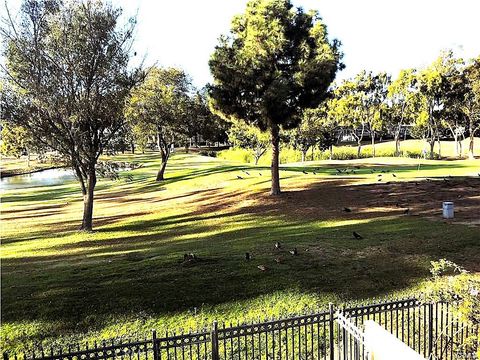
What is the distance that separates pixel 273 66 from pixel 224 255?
13.0 m

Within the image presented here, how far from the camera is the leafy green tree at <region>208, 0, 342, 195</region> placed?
22938 mm

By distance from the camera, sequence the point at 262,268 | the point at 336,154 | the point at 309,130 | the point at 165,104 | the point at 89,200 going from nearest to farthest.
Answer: the point at 262,268, the point at 89,200, the point at 165,104, the point at 309,130, the point at 336,154

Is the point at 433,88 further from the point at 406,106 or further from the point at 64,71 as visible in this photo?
the point at 64,71

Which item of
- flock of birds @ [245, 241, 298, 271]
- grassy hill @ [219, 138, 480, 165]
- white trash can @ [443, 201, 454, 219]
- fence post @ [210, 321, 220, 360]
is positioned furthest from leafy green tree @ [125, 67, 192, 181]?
fence post @ [210, 321, 220, 360]

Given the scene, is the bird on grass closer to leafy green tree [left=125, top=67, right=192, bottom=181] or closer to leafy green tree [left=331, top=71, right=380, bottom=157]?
leafy green tree [left=125, top=67, right=192, bottom=181]

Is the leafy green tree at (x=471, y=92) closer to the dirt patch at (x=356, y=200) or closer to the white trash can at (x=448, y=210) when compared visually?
the dirt patch at (x=356, y=200)

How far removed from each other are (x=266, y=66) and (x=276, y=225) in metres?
9.00

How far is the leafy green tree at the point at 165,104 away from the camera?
36.4 m

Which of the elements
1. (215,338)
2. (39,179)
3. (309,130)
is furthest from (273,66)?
(39,179)

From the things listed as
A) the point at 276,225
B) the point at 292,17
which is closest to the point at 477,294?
the point at 276,225

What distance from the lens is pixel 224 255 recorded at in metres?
14.6

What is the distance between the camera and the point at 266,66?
2339cm

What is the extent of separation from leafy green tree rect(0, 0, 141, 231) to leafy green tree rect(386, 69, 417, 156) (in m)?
48.7

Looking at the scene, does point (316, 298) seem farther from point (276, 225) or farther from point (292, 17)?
point (292, 17)
